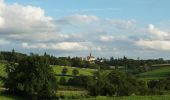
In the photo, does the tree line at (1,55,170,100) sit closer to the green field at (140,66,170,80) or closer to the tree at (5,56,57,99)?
the tree at (5,56,57,99)

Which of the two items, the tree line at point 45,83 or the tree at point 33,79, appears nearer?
the tree line at point 45,83

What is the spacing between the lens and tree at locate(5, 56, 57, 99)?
104 m

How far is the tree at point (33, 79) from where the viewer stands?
10350 centimetres

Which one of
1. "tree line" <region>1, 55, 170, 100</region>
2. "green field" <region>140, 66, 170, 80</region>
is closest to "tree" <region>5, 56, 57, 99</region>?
"tree line" <region>1, 55, 170, 100</region>

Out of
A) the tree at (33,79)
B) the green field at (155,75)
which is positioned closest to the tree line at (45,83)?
the tree at (33,79)

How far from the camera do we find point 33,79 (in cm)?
10562

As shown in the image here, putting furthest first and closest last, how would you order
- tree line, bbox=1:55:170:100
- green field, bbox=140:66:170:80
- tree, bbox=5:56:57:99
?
green field, bbox=140:66:170:80
tree, bbox=5:56:57:99
tree line, bbox=1:55:170:100

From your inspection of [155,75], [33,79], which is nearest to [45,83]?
[33,79]

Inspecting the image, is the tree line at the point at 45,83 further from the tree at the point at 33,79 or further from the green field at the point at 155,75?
the green field at the point at 155,75

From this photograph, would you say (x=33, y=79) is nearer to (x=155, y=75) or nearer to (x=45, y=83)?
(x=45, y=83)

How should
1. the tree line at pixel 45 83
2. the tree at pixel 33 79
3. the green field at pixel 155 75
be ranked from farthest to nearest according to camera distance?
the green field at pixel 155 75, the tree at pixel 33 79, the tree line at pixel 45 83

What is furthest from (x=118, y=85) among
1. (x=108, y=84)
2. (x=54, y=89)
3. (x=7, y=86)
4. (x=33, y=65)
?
(x=7, y=86)

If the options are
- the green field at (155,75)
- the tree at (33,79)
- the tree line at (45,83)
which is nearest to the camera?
the tree line at (45,83)

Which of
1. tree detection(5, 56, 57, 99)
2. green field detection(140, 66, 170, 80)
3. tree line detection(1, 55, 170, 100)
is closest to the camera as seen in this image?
tree line detection(1, 55, 170, 100)
